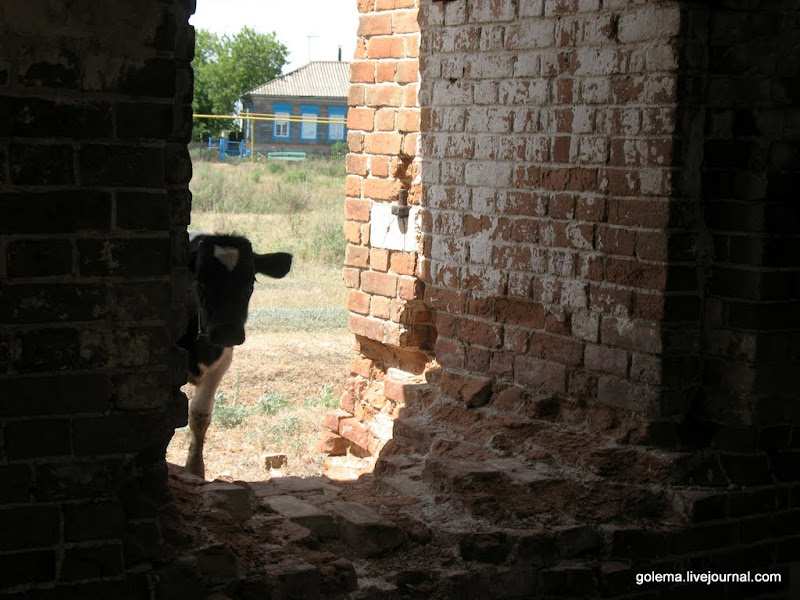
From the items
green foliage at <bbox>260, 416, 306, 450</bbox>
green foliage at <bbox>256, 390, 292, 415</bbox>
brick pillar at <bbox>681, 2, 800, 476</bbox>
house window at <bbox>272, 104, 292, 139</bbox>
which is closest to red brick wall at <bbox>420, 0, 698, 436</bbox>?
brick pillar at <bbox>681, 2, 800, 476</bbox>

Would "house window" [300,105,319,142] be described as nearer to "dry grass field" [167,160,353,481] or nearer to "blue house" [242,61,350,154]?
"blue house" [242,61,350,154]

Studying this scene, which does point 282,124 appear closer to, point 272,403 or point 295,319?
point 295,319

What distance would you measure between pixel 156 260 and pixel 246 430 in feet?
17.5

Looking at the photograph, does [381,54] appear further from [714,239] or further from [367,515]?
[367,515]

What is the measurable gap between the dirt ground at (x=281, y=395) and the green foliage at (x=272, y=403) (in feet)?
0.11

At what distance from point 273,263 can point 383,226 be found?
4.44 feet

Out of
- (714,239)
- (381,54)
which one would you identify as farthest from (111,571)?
(381,54)

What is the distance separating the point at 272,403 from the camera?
28.7 ft

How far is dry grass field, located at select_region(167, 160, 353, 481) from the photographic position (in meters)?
7.64

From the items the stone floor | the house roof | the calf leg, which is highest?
the house roof

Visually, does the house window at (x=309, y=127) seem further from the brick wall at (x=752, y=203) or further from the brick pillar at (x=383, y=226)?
the brick wall at (x=752, y=203)

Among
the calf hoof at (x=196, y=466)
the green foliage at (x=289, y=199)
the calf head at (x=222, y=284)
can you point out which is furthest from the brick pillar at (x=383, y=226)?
the green foliage at (x=289, y=199)

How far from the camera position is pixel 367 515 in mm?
3830

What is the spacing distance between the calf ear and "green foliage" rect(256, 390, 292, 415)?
2152 mm
